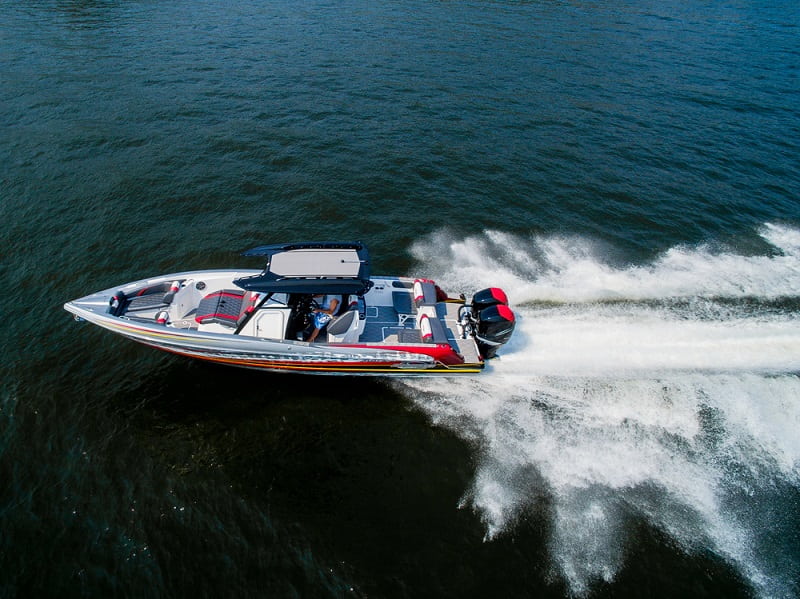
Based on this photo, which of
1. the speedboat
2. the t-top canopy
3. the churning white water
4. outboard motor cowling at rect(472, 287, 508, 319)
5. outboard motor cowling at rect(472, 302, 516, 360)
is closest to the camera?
the churning white water

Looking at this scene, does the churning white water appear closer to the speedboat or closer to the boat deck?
the boat deck

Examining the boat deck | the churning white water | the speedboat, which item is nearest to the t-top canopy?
the speedboat

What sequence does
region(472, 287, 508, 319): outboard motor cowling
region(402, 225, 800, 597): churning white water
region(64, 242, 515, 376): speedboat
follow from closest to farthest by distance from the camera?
region(402, 225, 800, 597): churning white water → region(64, 242, 515, 376): speedboat → region(472, 287, 508, 319): outboard motor cowling

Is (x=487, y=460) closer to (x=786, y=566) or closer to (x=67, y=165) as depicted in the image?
(x=786, y=566)

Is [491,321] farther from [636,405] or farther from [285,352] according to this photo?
[285,352]

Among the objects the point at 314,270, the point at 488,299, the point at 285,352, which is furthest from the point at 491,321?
the point at 285,352

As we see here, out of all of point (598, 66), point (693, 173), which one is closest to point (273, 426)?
point (693, 173)
